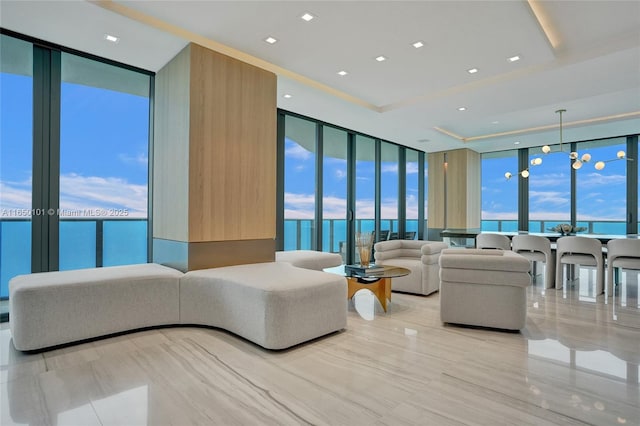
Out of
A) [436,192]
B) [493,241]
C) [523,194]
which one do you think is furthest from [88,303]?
[523,194]

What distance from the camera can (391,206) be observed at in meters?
8.43

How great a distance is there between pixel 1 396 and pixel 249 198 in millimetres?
2661

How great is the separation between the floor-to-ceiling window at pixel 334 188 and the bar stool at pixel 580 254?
11.8 ft

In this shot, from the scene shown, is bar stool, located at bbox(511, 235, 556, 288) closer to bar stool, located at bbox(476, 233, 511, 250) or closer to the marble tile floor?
bar stool, located at bbox(476, 233, 511, 250)

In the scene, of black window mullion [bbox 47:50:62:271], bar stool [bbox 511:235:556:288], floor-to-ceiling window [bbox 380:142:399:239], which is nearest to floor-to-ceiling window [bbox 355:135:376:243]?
floor-to-ceiling window [bbox 380:142:399:239]

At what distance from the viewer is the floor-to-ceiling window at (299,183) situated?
5918 millimetres

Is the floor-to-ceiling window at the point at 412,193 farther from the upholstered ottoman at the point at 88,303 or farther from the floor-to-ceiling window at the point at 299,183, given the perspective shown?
the upholstered ottoman at the point at 88,303

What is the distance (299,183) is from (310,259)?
1.76 metres

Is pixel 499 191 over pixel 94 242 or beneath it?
over

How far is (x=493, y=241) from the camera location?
19.8 feet

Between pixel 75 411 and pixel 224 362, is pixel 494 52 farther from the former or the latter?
pixel 75 411

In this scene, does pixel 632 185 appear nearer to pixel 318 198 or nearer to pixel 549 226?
pixel 549 226

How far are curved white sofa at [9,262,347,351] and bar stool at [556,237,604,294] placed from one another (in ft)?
13.3

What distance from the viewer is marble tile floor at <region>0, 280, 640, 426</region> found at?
75.1 inches
